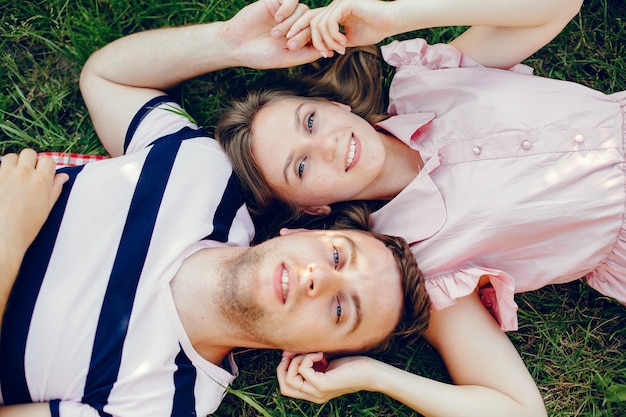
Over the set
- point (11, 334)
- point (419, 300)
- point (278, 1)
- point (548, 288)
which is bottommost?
point (548, 288)

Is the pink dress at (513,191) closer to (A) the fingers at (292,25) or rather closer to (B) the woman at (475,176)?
(B) the woman at (475,176)

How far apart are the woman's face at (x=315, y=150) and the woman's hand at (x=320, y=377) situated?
2.84 feet

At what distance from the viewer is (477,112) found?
320 centimetres

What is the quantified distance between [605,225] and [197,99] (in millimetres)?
2518

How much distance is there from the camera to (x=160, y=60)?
347cm

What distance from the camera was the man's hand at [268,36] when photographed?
324 centimetres

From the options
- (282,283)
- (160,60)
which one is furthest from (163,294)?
(160,60)

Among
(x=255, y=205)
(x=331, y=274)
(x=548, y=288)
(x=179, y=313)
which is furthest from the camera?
(x=548, y=288)

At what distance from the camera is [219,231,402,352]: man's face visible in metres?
2.70

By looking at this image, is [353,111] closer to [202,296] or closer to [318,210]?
[318,210]

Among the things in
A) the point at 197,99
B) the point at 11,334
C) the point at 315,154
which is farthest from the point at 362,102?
the point at 11,334

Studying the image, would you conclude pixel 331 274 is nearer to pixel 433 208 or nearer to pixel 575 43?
pixel 433 208

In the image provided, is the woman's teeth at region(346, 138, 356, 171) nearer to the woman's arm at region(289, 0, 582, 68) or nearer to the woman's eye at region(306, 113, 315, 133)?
the woman's eye at region(306, 113, 315, 133)

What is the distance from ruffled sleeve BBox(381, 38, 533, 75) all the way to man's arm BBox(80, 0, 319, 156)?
1.79ft
